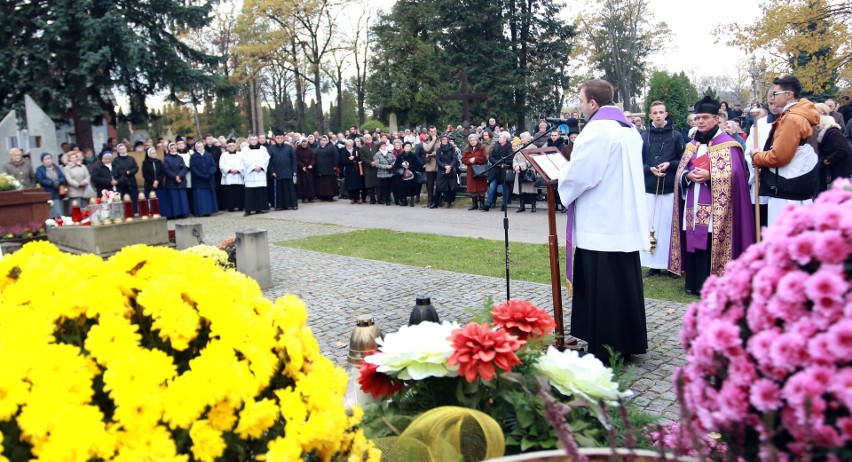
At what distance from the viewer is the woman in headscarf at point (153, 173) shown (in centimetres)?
1780

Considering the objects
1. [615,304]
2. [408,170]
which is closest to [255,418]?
Answer: [615,304]

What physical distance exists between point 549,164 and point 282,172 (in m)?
14.6

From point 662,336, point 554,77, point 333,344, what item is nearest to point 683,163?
point 662,336

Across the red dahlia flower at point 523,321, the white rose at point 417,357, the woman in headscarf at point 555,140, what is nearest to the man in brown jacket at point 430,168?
the woman in headscarf at point 555,140

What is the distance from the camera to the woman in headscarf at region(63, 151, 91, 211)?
16156mm

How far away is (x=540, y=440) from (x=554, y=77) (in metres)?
33.2

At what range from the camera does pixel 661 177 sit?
8.47 m

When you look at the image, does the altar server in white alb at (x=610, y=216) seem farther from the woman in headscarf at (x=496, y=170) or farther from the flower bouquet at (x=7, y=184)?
the woman in headscarf at (x=496, y=170)

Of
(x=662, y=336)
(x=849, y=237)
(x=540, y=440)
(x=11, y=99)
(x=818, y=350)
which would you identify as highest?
(x=11, y=99)

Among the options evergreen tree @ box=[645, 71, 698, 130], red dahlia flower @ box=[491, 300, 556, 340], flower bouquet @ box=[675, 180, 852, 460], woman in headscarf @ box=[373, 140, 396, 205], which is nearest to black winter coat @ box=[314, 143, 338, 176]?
woman in headscarf @ box=[373, 140, 396, 205]

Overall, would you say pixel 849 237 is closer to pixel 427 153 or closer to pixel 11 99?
pixel 427 153

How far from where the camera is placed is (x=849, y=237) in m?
1.50

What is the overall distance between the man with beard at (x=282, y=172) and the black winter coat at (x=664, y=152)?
1232 centimetres

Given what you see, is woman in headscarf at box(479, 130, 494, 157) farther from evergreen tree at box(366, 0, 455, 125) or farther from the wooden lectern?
evergreen tree at box(366, 0, 455, 125)
